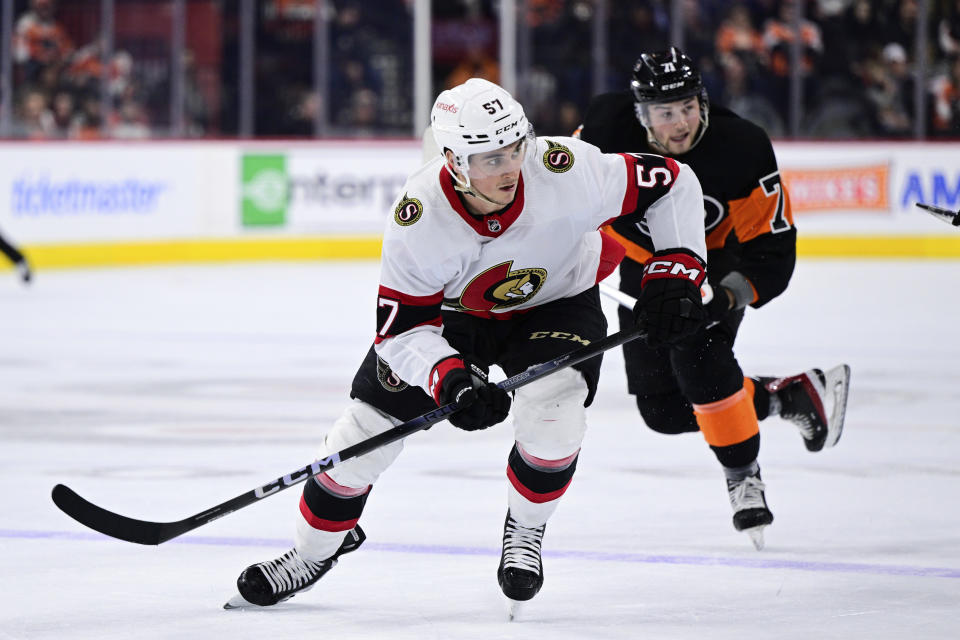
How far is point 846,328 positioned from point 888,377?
139cm

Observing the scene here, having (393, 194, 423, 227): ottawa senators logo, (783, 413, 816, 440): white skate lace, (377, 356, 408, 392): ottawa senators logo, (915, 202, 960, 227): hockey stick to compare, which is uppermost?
(393, 194, 423, 227): ottawa senators logo

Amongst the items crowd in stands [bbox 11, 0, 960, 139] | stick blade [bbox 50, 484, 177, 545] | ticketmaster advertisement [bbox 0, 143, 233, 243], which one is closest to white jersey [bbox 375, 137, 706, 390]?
stick blade [bbox 50, 484, 177, 545]

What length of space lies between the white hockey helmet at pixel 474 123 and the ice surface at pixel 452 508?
2.44 ft

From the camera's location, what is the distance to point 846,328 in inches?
274

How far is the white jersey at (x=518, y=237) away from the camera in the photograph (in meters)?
2.63

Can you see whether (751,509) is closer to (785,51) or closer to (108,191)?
(108,191)

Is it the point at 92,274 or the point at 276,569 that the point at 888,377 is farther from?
the point at 92,274

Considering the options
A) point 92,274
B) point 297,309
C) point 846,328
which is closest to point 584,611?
point 846,328

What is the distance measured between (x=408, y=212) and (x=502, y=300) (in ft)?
0.90

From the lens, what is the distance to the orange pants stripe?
3.32 m

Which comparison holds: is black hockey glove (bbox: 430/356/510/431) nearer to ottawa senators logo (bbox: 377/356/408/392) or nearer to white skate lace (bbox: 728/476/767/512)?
ottawa senators logo (bbox: 377/356/408/392)

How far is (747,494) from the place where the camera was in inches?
128

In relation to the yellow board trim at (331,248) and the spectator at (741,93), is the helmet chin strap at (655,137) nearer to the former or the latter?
the yellow board trim at (331,248)

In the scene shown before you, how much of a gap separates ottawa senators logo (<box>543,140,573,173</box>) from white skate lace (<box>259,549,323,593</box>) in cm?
77
